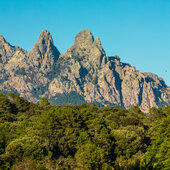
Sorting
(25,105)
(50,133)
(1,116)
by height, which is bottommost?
(50,133)

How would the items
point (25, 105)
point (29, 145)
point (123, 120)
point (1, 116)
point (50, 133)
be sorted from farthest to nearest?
point (25, 105), point (123, 120), point (1, 116), point (50, 133), point (29, 145)

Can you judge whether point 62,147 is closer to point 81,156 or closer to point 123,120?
point 81,156

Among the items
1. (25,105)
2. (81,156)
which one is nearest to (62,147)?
(81,156)

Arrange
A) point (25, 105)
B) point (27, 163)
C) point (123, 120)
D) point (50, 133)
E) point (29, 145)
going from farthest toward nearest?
1. point (25, 105)
2. point (123, 120)
3. point (50, 133)
4. point (29, 145)
5. point (27, 163)

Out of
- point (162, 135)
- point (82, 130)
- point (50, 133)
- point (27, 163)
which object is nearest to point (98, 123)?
point (82, 130)

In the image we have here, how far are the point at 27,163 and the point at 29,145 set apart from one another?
1180cm

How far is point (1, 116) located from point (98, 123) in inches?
1190

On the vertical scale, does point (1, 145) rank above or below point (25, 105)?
below

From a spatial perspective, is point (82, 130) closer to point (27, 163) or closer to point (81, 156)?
point (81, 156)

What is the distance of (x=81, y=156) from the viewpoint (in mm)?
73062

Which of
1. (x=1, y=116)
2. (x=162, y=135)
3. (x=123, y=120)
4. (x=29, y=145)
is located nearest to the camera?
(x=29, y=145)

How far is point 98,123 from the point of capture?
10031 centimetres

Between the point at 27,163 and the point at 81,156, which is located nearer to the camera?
the point at 27,163

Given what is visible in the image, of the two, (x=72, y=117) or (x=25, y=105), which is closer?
(x=72, y=117)
